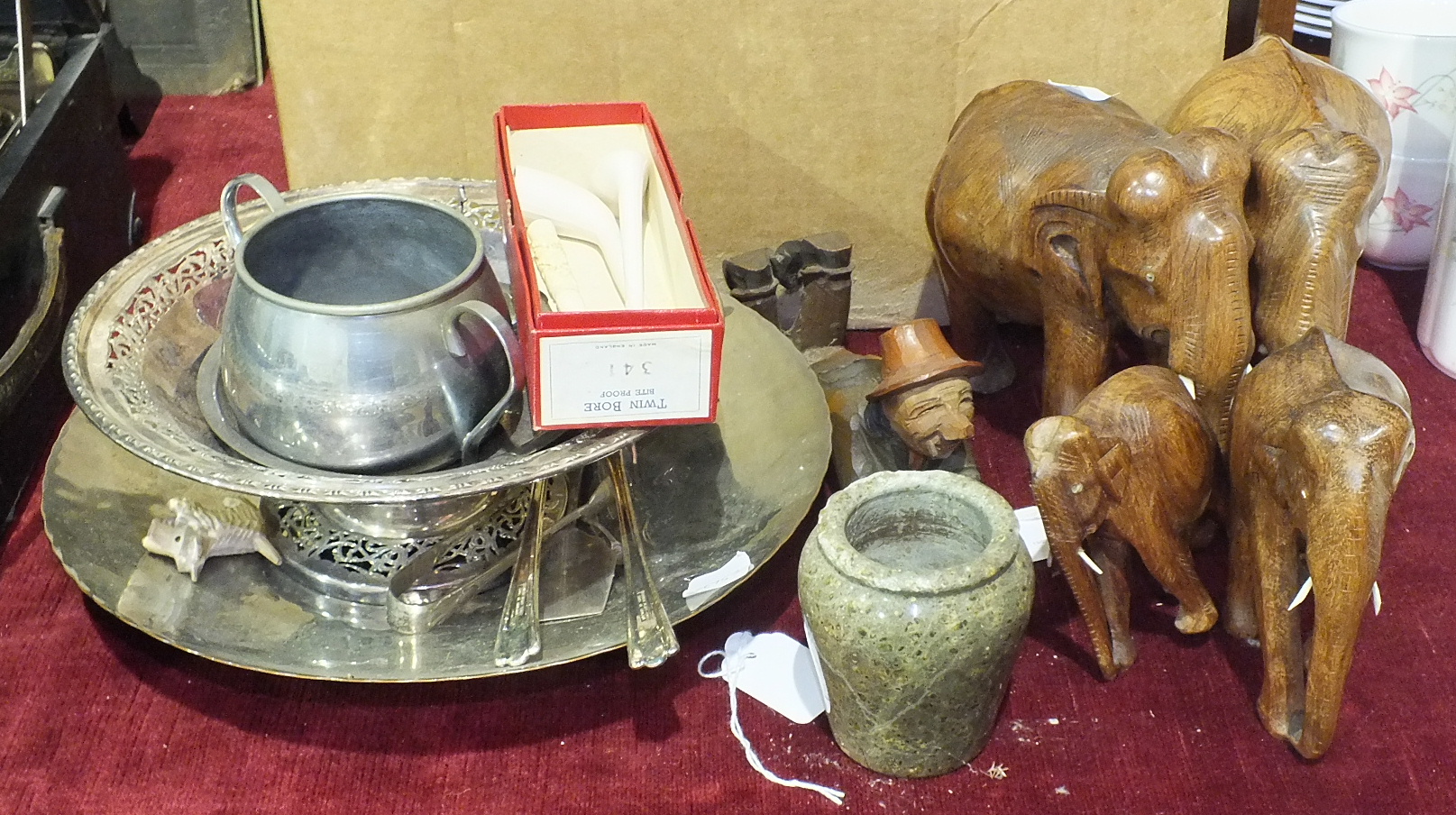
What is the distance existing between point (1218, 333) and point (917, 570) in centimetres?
26

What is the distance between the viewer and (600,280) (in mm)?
842

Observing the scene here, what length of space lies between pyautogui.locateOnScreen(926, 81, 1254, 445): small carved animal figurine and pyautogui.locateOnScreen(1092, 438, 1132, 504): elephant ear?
0.09 meters

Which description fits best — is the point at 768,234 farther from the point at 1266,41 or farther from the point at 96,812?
the point at 96,812

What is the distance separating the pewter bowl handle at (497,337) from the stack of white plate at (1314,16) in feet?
3.01

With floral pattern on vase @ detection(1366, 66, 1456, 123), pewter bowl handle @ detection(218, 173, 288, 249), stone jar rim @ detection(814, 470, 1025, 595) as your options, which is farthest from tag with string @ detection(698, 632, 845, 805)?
floral pattern on vase @ detection(1366, 66, 1456, 123)

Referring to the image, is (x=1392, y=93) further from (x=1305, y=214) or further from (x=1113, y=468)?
(x=1113, y=468)

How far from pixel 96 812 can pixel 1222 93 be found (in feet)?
2.77

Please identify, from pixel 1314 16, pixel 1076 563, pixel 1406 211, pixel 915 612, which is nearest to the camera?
pixel 915 612

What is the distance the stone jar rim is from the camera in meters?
0.67

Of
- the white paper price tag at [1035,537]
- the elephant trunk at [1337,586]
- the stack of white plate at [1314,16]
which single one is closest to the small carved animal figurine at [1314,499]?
the elephant trunk at [1337,586]

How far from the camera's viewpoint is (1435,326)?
1104 millimetres

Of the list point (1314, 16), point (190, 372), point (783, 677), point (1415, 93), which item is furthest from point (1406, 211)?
point (190, 372)

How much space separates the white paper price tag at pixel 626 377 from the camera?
2.34ft

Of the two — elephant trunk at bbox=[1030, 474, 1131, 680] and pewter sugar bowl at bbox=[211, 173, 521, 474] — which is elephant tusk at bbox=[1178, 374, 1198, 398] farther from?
pewter sugar bowl at bbox=[211, 173, 521, 474]
